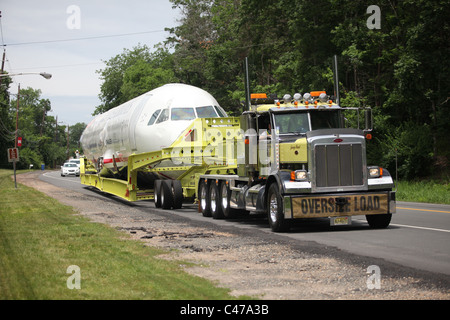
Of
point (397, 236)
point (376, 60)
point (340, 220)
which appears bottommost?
point (397, 236)

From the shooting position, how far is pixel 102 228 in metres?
15.5

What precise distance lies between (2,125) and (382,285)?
321 ft

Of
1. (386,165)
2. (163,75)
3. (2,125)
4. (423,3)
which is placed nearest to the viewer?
(423,3)

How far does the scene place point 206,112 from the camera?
76.5ft

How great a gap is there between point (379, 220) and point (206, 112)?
994cm

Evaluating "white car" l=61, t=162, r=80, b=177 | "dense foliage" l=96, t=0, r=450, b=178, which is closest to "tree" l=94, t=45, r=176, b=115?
"white car" l=61, t=162, r=80, b=177

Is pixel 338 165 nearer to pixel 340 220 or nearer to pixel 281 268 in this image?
pixel 340 220

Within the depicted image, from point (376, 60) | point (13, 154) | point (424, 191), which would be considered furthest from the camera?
point (13, 154)

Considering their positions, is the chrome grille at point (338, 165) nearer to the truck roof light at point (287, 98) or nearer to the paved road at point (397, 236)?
the paved road at point (397, 236)

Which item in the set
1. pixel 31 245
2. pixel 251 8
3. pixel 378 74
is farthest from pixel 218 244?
pixel 251 8

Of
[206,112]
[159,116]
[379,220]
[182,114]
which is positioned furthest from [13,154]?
[379,220]

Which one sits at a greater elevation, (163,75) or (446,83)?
(163,75)

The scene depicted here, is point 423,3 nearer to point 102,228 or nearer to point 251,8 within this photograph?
point 251,8

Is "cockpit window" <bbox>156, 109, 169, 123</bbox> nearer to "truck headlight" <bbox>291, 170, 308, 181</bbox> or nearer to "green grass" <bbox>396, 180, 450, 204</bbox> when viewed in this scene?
"green grass" <bbox>396, 180, 450, 204</bbox>
